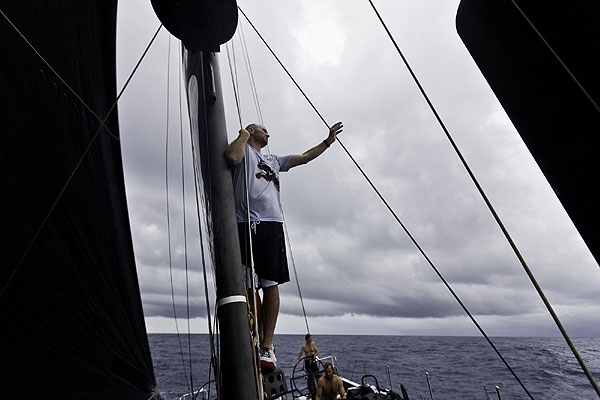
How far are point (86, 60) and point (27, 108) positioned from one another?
118 cm

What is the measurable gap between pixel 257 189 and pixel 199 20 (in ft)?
4.78

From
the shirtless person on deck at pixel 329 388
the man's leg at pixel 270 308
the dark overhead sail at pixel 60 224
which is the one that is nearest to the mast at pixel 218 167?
the man's leg at pixel 270 308

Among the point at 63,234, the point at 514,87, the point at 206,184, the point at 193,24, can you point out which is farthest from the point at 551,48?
the point at 63,234

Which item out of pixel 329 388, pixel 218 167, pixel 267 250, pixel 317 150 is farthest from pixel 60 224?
pixel 329 388

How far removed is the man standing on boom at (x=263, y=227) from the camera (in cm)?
219

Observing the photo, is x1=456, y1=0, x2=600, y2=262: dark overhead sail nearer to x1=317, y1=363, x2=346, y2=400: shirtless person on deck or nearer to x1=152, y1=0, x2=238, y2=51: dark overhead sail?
x1=152, y1=0, x2=238, y2=51: dark overhead sail

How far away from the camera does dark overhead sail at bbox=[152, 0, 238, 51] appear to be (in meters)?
2.43

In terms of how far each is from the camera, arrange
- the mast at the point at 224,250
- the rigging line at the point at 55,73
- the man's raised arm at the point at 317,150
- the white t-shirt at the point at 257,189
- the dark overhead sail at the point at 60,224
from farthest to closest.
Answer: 1. the man's raised arm at the point at 317,150
2. the white t-shirt at the point at 257,189
3. the dark overhead sail at the point at 60,224
4. the rigging line at the point at 55,73
5. the mast at the point at 224,250

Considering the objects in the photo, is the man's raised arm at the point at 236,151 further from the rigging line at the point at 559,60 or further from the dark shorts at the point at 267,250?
the rigging line at the point at 559,60

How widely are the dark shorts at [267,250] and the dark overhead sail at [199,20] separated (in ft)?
5.38

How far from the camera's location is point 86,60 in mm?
3229

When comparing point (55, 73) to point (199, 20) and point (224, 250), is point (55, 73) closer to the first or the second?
point (199, 20)

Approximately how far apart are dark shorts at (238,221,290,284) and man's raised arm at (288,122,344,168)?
71 centimetres

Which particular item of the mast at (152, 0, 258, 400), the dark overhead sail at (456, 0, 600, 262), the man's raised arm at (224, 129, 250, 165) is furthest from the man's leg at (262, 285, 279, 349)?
the dark overhead sail at (456, 0, 600, 262)
